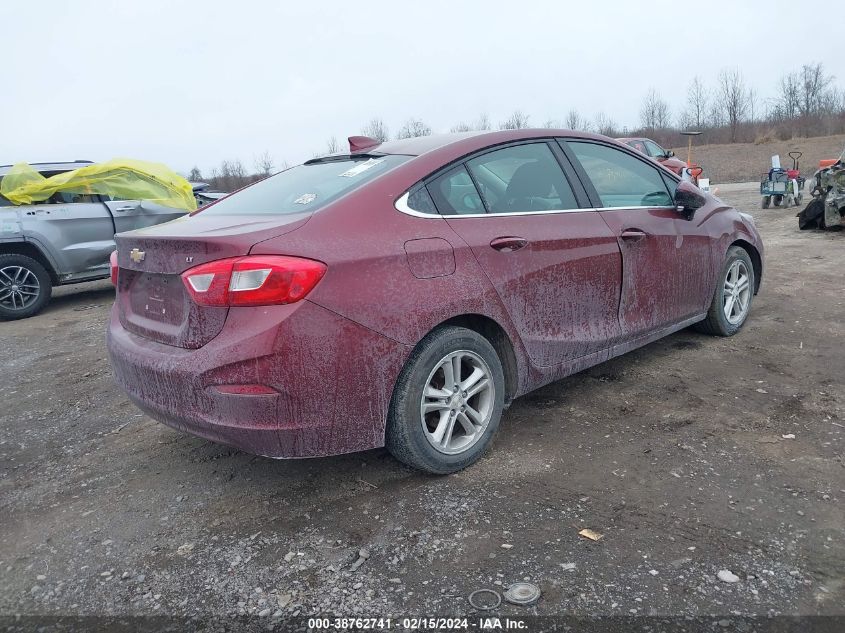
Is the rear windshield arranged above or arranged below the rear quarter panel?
above

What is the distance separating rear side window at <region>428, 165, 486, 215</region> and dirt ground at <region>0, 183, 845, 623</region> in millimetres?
1188

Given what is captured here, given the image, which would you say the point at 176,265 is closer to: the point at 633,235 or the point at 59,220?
the point at 633,235

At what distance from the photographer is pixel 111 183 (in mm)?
8312

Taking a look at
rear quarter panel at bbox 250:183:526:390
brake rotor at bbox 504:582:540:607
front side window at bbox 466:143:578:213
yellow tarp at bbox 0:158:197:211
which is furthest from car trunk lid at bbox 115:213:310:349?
yellow tarp at bbox 0:158:197:211

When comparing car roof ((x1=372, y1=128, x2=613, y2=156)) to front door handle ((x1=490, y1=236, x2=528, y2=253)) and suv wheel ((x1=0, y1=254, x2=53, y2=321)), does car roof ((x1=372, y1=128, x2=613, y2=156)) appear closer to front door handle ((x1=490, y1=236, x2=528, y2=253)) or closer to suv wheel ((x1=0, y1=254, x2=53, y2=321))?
front door handle ((x1=490, y1=236, x2=528, y2=253))

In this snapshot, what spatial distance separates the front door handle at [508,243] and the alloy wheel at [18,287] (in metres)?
6.62

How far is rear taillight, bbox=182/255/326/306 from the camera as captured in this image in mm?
2461

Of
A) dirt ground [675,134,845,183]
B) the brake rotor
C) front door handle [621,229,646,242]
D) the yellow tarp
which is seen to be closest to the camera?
the brake rotor

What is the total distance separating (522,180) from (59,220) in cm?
645

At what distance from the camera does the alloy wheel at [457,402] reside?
114 inches

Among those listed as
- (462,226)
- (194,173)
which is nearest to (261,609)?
(462,226)

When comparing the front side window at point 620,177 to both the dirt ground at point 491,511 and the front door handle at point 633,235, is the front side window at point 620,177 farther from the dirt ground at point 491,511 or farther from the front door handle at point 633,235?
the dirt ground at point 491,511

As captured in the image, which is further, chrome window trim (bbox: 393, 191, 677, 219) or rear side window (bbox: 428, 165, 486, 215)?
rear side window (bbox: 428, 165, 486, 215)

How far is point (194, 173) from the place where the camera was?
4125cm
